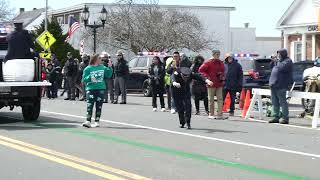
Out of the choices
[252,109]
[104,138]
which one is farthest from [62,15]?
[104,138]

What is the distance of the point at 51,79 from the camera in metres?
26.2

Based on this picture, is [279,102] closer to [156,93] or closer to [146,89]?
[156,93]

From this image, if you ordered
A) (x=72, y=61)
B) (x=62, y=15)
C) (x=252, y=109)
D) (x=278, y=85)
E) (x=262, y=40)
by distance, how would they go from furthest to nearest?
(x=262, y=40) → (x=62, y=15) → (x=72, y=61) → (x=252, y=109) → (x=278, y=85)

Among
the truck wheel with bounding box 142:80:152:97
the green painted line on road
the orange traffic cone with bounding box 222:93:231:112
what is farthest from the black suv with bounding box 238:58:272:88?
the green painted line on road

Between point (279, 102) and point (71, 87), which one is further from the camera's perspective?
point (71, 87)

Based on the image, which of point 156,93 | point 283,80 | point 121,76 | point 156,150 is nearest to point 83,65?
point 121,76

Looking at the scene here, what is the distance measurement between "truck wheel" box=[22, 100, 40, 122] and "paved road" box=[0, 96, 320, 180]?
0.34 meters

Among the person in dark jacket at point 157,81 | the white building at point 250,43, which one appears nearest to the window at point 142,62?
the person in dark jacket at point 157,81

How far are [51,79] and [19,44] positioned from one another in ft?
38.3

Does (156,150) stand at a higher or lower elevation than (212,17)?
lower

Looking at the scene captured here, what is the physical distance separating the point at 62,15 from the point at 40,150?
205 ft

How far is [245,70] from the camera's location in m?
23.4

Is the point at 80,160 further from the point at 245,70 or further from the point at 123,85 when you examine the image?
the point at 245,70

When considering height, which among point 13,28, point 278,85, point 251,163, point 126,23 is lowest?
point 251,163
